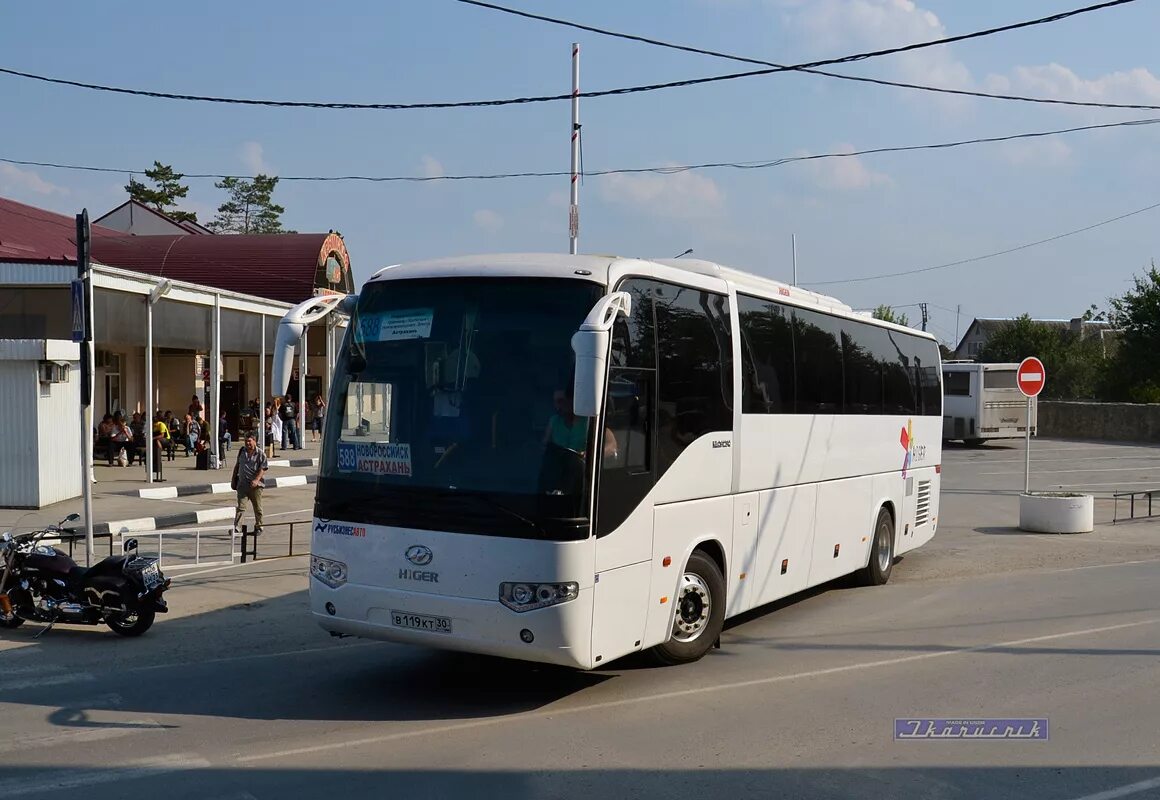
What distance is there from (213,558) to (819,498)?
Result: 864 centimetres

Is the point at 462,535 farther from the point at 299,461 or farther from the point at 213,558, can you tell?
the point at 299,461

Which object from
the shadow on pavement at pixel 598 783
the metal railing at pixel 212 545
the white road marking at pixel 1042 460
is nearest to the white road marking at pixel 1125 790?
the shadow on pavement at pixel 598 783

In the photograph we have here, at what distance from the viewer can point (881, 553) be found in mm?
13266

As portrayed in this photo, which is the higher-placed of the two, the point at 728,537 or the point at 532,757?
the point at 728,537

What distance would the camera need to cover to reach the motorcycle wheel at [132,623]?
386 inches

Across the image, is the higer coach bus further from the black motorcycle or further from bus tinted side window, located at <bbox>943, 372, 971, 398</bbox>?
bus tinted side window, located at <bbox>943, 372, 971, 398</bbox>

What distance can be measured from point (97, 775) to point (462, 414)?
3021 millimetres

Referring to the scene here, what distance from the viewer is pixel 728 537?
9039 millimetres

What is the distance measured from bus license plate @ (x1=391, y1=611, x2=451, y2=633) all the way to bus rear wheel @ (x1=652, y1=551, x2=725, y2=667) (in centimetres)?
201

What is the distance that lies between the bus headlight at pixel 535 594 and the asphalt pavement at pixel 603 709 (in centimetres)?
80

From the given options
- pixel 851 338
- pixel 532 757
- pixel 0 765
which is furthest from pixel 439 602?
pixel 851 338

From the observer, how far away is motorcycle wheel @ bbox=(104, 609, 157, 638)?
9.81 meters

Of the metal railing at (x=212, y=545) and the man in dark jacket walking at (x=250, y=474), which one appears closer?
the metal railing at (x=212, y=545)

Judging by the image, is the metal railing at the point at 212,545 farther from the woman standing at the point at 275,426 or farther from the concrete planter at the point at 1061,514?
the woman standing at the point at 275,426
